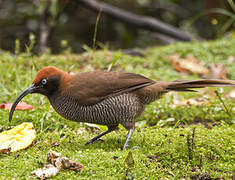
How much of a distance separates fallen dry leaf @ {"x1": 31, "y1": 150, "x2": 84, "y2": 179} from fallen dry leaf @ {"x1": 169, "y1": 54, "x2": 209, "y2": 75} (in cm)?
471

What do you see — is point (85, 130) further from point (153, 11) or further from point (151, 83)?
point (153, 11)

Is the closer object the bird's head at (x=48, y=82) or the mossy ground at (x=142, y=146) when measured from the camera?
the mossy ground at (x=142, y=146)

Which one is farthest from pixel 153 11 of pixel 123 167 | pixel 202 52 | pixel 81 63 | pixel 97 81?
pixel 123 167

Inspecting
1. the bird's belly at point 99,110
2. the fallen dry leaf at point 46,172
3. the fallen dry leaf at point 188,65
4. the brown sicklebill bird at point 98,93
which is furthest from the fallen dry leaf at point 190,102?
the fallen dry leaf at point 46,172

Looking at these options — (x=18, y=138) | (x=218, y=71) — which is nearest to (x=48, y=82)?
(x=18, y=138)

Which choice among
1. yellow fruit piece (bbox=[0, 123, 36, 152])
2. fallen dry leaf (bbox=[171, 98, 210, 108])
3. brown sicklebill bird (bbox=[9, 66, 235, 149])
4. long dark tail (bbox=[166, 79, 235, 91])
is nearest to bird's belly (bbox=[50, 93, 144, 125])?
brown sicklebill bird (bbox=[9, 66, 235, 149])

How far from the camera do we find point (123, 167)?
2.69m

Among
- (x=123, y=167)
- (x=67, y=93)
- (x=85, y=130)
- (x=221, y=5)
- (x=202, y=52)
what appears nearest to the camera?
(x=123, y=167)

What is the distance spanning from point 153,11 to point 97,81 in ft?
32.0

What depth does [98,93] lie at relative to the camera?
3.29 m

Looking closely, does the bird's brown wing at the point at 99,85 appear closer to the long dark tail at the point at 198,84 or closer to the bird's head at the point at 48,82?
the bird's head at the point at 48,82

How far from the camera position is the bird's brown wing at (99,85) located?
3.26 metres

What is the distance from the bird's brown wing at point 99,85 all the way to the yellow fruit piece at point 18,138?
25.2 inches

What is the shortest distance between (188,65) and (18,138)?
4.57 m
